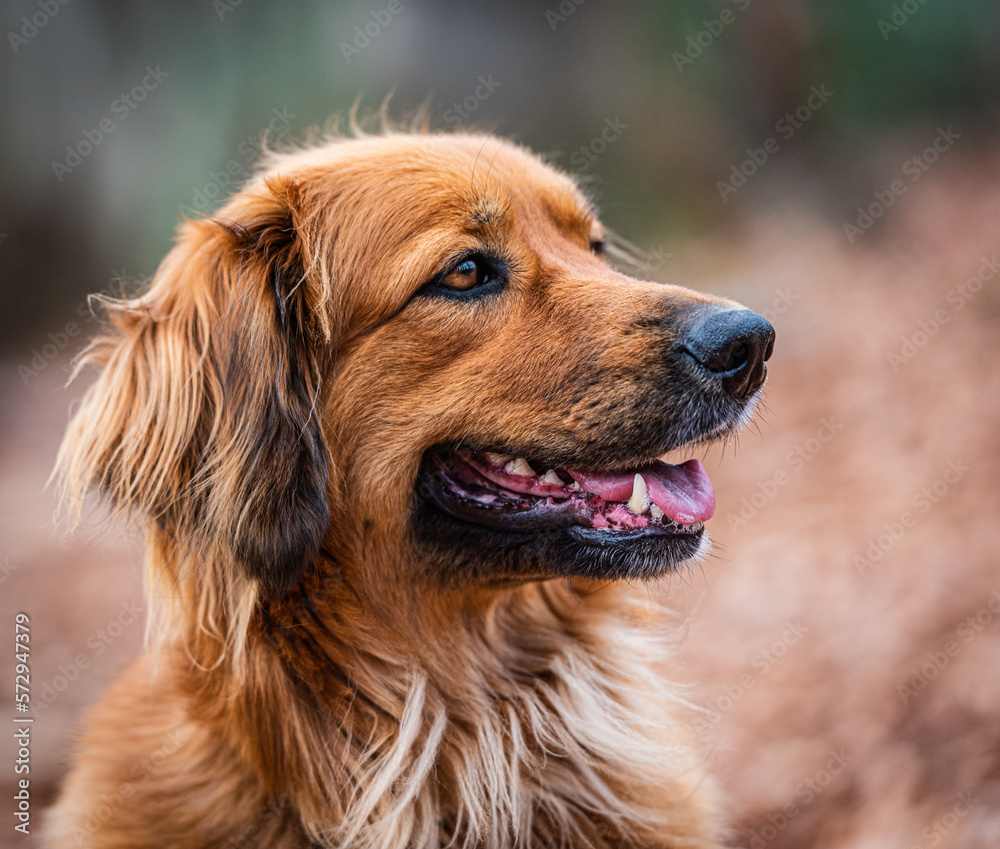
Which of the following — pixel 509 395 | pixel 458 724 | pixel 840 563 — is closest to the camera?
pixel 509 395

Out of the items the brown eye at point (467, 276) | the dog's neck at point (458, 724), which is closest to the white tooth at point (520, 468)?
the dog's neck at point (458, 724)

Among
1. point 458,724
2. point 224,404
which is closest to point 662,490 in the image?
point 458,724

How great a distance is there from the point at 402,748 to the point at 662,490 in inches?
42.9

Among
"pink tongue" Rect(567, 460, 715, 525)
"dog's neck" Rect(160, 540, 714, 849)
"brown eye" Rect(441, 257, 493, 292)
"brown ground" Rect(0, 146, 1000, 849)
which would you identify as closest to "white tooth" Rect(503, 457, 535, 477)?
"pink tongue" Rect(567, 460, 715, 525)

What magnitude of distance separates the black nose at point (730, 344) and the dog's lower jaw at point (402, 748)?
0.90 m

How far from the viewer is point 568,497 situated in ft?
8.14

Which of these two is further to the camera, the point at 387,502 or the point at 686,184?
the point at 686,184

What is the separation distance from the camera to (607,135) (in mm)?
8648

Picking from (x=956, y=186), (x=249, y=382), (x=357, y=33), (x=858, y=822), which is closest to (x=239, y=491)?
(x=249, y=382)

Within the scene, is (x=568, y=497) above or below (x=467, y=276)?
below

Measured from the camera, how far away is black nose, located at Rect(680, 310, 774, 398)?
2324 mm

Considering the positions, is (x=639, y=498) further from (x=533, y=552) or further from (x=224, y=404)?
(x=224, y=404)

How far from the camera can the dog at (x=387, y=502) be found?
240 centimetres

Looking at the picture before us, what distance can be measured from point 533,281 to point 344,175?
73cm
